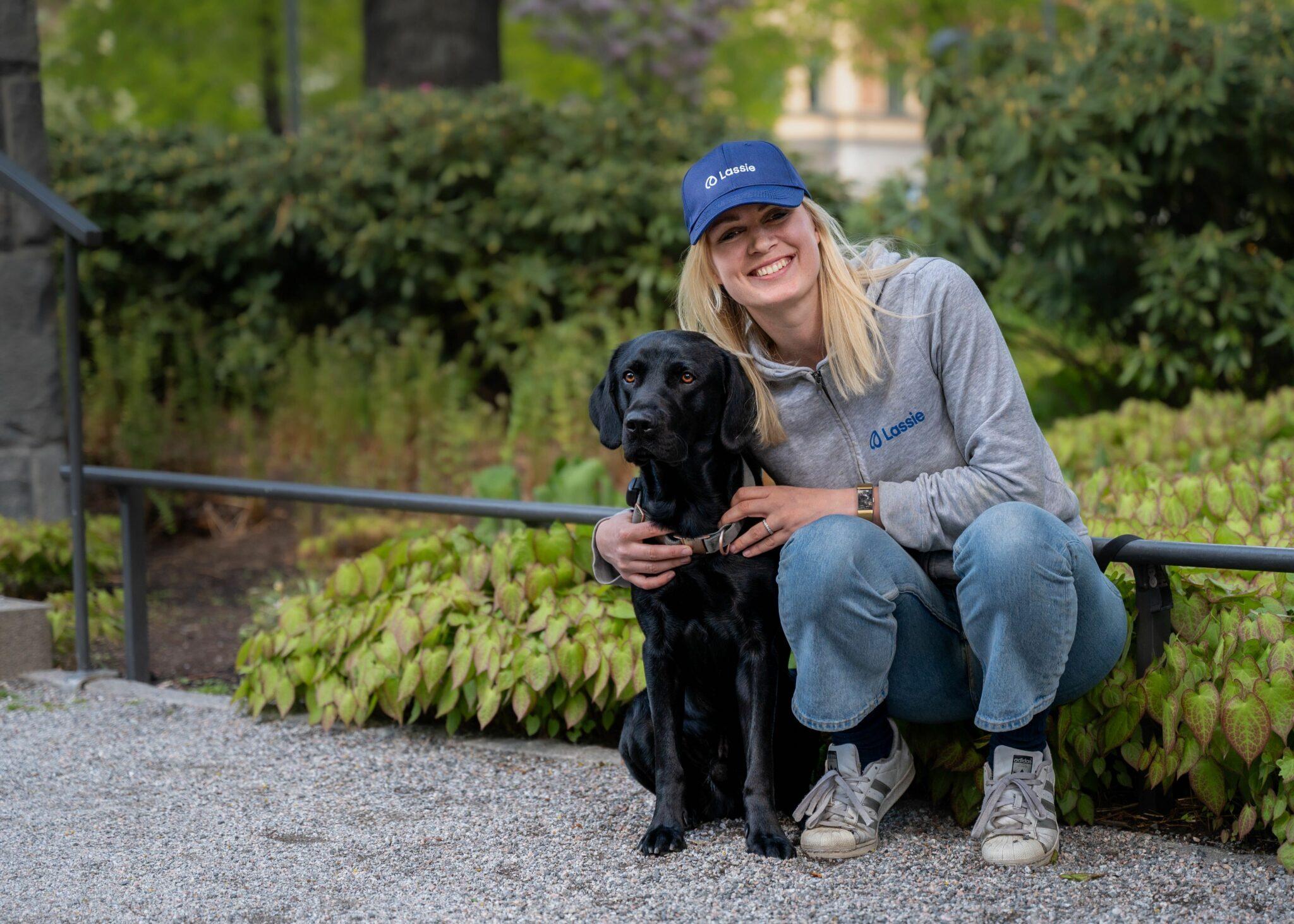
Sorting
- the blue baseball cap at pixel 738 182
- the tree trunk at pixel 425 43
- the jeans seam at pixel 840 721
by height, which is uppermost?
the tree trunk at pixel 425 43

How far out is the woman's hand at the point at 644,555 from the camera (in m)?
2.89

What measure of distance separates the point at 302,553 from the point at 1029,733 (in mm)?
4138

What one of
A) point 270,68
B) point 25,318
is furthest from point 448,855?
point 270,68

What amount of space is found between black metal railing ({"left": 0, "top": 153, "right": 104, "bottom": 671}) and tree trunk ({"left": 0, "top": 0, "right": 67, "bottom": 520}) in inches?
53.1

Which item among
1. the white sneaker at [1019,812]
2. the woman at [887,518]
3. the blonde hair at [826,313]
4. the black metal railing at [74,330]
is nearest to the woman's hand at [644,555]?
the woman at [887,518]

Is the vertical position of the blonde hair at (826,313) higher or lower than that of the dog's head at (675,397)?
higher

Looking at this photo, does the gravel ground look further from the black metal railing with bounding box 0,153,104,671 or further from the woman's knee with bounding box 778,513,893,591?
the black metal railing with bounding box 0,153,104,671

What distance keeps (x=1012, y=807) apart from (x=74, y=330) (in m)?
3.34

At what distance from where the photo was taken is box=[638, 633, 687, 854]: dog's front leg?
9.50 ft

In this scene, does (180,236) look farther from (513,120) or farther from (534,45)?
(534,45)

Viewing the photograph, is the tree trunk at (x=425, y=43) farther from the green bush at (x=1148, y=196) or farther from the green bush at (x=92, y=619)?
the green bush at (x=92, y=619)

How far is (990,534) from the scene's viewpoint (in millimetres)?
2637

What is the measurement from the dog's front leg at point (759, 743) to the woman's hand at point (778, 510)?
23 centimetres

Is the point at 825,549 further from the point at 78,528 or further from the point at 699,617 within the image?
the point at 78,528
